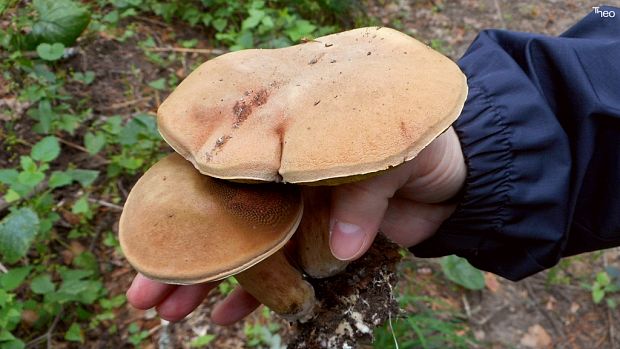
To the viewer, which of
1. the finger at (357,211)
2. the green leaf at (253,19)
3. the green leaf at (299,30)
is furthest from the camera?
the green leaf at (299,30)

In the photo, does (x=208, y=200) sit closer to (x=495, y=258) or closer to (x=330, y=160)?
(x=330, y=160)

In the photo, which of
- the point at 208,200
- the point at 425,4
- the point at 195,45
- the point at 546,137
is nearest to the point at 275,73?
the point at 208,200

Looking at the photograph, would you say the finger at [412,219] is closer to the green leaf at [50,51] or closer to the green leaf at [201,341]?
the green leaf at [201,341]

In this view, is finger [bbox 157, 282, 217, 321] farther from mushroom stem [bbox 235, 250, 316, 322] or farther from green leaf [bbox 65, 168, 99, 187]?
green leaf [bbox 65, 168, 99, 187]

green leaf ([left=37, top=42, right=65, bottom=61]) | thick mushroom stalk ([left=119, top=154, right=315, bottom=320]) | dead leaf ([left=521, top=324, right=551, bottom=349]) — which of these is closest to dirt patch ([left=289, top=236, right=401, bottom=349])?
thick mushroom stalk ([left=119, top=154, right=315, bottom=320])

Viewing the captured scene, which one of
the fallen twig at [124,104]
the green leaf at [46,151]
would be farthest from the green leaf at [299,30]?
the green leaf at [46,151]

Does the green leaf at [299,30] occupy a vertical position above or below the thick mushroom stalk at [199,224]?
below
